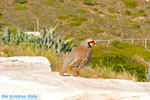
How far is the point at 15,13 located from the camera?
201 feet

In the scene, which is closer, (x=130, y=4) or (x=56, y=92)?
(x=56, y=92)

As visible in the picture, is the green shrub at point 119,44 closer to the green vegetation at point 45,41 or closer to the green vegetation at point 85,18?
the green vegetation at point 85,18

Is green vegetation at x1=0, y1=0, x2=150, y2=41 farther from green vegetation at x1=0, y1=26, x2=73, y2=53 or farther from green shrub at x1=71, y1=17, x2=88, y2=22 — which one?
green vegetation at x1=0, y1=26, x2=73, y2=53

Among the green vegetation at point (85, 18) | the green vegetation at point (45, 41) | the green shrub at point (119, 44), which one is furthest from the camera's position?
the green vegetation at point (85, 18)

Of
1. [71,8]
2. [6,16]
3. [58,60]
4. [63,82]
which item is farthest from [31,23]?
[63,82]

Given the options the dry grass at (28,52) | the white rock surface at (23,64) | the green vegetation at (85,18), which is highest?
the white rock surface at (23,64)

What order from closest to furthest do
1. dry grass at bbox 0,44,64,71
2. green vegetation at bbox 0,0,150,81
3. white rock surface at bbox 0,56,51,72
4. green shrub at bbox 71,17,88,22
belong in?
white rock surface at bbox 0,56,51,72 < dry grass at bbox 0,44,64,71 < green vegetation at bbox 0,0,150,81 < green shrub at bbox 71,17,88,22

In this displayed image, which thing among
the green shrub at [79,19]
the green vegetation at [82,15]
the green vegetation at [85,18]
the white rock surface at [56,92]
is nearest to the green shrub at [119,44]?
the green vegetation at [85,18]

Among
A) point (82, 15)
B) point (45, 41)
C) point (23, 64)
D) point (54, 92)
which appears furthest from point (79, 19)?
point (54, 92)

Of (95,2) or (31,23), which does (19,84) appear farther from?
(95,2)

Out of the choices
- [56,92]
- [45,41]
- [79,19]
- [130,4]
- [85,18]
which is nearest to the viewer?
[56,92]

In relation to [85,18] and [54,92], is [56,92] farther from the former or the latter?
[85,18]

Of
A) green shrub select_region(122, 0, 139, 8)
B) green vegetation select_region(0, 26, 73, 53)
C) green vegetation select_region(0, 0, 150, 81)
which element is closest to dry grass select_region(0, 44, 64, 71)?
green vegetation select_region(0, 26, 73, 53)

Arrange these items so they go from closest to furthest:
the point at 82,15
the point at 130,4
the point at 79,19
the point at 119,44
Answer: the point at 119,44 → the point at 79,19 → the point at 82,15 → the point at 130,4
